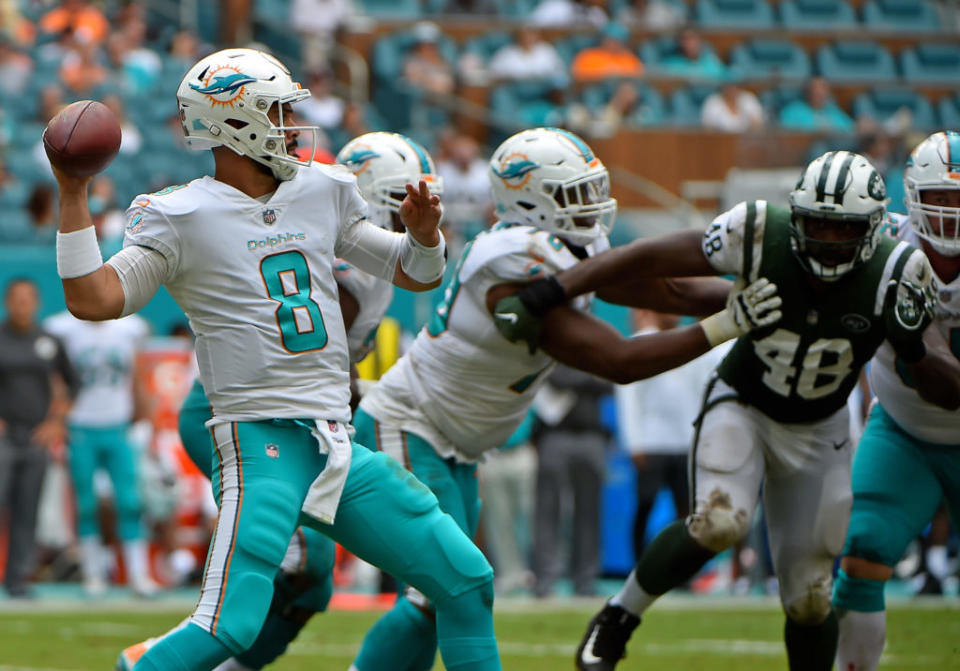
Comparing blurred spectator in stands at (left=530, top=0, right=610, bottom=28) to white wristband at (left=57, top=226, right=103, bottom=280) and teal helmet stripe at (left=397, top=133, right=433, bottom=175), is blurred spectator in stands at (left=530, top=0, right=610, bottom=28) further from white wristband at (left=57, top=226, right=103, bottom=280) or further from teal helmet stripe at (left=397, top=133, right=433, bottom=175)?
white wristband at (left=57, top=226, right=103, bottom=280)

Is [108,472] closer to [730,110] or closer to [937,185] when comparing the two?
[937,185]

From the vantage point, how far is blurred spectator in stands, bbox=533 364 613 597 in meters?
10.1

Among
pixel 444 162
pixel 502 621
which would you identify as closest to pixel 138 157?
pixel 444 162

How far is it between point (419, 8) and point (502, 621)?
8.87 meters

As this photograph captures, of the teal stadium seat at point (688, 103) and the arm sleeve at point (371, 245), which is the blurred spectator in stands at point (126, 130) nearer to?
the teal stadium seat at point (688, 103)

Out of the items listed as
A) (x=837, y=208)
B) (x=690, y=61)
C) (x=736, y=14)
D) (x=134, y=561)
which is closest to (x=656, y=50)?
(x=690, y=61)

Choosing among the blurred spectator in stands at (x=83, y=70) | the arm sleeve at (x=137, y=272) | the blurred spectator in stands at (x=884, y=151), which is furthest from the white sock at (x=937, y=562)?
the blurred spectator in stands at (x=83, y=70)

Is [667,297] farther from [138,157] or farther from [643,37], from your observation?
[643,37]

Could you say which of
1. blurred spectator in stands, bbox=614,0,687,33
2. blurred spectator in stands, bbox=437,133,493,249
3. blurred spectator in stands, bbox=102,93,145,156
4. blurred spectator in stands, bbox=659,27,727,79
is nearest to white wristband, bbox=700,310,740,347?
blurred spectator in stands, bbox=437,133,493,249

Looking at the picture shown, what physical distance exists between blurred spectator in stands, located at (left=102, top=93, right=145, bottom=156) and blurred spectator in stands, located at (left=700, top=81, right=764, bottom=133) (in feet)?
16.6

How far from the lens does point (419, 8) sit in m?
15.8

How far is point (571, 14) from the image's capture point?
1598 cm

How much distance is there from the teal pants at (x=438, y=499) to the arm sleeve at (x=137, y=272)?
1.42 m

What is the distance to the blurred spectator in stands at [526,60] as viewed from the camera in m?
14.7
